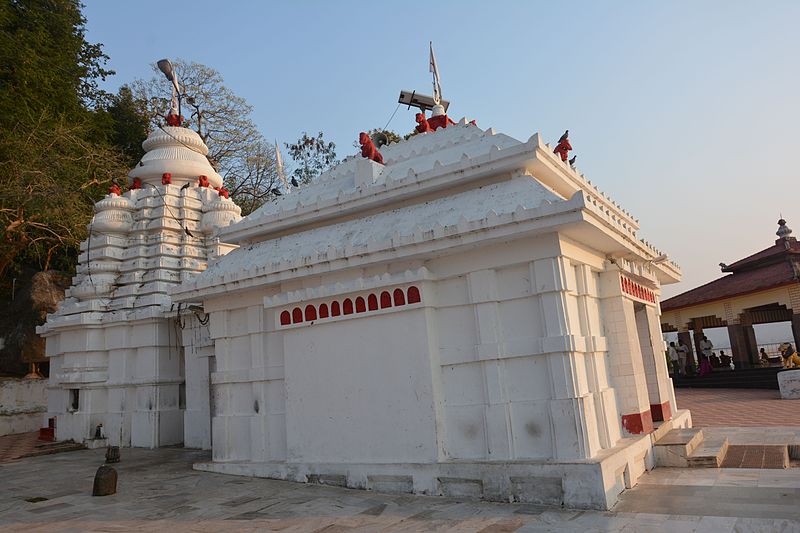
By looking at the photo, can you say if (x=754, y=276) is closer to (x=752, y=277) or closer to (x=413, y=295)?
(x=752, y=277)

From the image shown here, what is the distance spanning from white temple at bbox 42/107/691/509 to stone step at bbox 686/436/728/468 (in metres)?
0.70

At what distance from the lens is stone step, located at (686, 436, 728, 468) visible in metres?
7.74

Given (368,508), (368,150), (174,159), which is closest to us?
(368,508)

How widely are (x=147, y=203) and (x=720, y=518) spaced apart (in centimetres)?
1464

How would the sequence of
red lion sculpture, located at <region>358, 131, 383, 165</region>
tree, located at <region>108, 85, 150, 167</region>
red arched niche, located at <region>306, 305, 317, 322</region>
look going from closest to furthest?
red arched niche, located at <region>306, 305, 317, 322</region>
red lion sculpture, located at <region>358, 131, 383, 165</region>
tree, located at <region>108, 85, 150, 167</region>

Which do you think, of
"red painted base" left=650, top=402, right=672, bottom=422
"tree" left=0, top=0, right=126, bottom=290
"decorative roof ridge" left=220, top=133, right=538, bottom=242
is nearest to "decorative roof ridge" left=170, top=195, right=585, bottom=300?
"decorative roof ridge" left=220, top=133, right=538, bottom=242

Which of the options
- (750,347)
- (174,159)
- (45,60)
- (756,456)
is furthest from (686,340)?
(45,60)

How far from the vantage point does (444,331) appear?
7.56 meters

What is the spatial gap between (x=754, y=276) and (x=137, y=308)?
23.2m

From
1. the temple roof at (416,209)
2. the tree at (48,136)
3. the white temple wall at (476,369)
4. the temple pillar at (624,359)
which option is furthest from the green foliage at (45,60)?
the temple pillar at (624,359)

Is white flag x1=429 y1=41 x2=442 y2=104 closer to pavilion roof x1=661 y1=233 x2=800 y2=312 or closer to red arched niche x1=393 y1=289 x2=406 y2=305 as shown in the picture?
red arched niche x1=393 y1=289 x2=406 y2=305

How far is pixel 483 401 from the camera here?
7.20 metres

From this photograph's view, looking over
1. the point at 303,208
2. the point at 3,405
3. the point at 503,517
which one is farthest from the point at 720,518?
the point at 3,405

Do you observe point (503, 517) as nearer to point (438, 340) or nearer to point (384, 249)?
point (438, 340)
